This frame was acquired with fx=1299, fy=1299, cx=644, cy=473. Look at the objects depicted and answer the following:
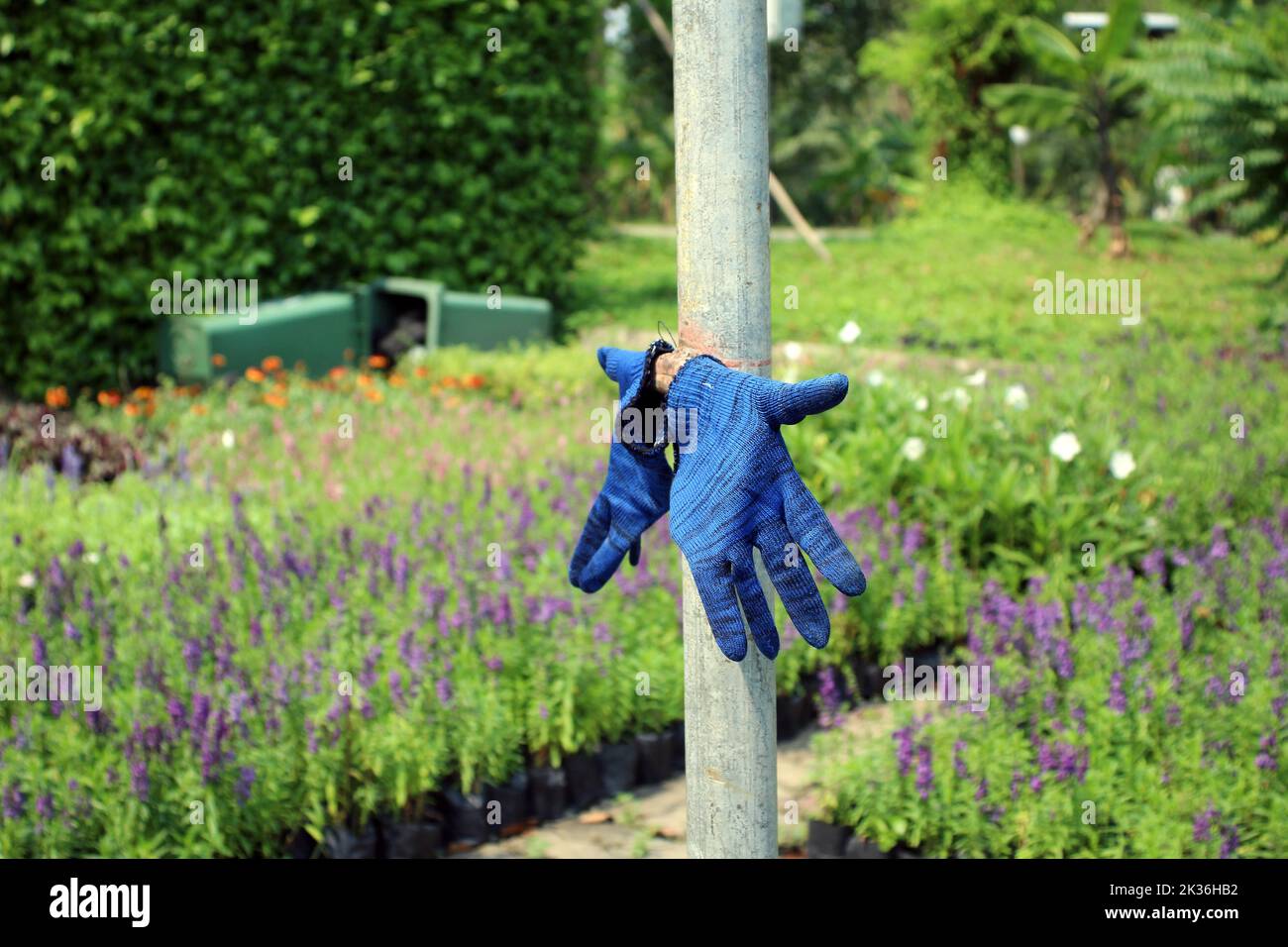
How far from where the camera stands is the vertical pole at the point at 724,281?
160 cm

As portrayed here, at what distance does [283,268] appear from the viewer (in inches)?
365

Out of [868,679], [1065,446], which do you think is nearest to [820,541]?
[868,679]

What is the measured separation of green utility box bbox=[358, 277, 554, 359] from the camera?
914 cm

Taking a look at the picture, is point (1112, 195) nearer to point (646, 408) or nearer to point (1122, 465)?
point (1122, 465)

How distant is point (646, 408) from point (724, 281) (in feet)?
1.07

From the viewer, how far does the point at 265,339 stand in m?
8.40

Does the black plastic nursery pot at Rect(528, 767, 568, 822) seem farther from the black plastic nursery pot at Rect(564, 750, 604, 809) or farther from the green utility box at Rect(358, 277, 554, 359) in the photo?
the green utility box at Rect(358, 277, 554, 359)

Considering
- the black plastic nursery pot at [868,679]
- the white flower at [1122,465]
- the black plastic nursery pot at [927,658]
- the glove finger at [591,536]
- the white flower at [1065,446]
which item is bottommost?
the black plastic nursery pot at [868,679]

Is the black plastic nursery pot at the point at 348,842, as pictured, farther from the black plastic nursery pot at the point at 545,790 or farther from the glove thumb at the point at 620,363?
the glove thumb at the point at 620,363

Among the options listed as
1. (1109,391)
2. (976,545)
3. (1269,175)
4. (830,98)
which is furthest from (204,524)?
(830,98)

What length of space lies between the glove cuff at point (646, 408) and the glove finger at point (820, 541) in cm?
23

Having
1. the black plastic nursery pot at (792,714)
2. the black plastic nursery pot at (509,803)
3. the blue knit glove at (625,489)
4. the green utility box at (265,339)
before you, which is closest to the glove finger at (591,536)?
the blue knit glove at (625,489)

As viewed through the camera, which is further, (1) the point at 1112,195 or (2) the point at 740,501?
(1) the point at 1112,195

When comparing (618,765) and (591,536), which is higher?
(591,536)
